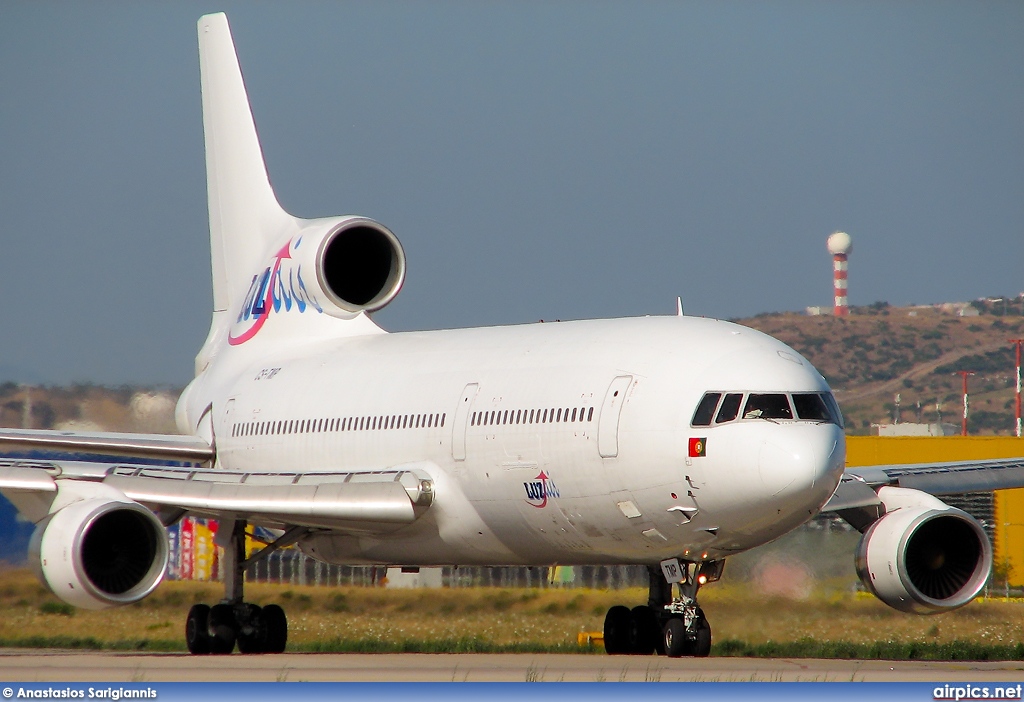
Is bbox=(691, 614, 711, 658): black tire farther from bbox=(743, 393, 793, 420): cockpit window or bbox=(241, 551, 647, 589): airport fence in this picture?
bbox=(241, 551, 647, 589): airport fence

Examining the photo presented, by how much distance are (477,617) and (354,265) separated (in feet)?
19.6

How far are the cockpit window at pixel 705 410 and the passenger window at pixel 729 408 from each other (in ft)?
0.26

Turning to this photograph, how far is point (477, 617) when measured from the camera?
1045 inches

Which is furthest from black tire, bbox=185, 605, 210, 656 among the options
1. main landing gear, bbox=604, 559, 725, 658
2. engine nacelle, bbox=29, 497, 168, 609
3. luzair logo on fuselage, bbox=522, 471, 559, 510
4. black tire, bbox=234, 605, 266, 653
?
main landing gear, bbox=604, 559, 725, 658

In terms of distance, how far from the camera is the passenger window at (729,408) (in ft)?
56.1

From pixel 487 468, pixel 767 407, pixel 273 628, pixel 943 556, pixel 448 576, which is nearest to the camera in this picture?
pixel 767 407

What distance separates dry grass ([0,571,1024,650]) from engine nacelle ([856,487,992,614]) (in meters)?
3.44

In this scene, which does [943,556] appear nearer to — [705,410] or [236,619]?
[705,410]

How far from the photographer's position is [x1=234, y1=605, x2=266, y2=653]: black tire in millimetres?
23516

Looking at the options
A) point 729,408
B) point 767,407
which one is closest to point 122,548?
point 729,408

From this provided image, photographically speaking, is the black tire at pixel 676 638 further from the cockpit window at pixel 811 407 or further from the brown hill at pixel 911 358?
the brown hill at pixel 911 358

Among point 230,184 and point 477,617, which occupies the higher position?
point 230,184

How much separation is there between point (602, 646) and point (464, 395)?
4.87m

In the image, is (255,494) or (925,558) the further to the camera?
(255,494)
